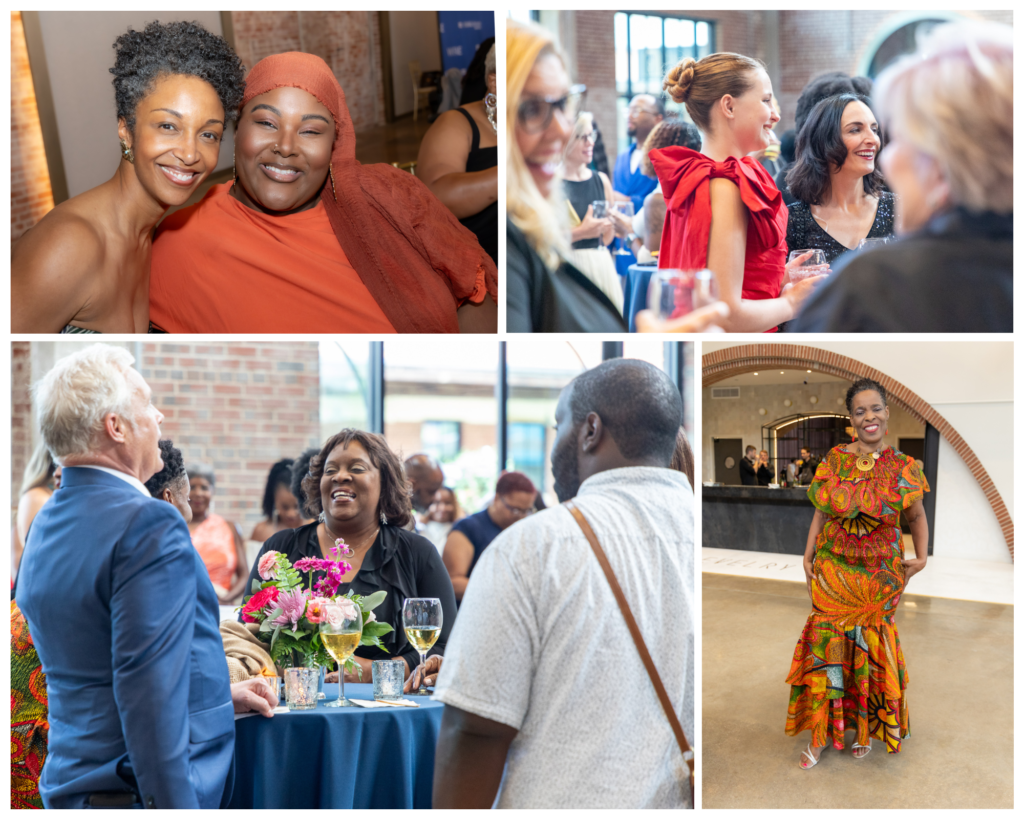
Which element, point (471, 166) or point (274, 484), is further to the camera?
point (274, 484)

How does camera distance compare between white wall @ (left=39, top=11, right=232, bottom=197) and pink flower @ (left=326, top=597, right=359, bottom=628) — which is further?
white wall @ (left=39, top=11, right=232, bottom=197)

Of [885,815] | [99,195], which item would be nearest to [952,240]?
[885,815]

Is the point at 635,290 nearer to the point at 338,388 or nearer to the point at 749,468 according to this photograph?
the point at 749,468

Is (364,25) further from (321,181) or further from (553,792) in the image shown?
(553,792)

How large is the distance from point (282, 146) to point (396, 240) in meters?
0.34

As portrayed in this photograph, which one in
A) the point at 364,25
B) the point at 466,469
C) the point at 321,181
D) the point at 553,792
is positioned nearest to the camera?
the point at 553,792

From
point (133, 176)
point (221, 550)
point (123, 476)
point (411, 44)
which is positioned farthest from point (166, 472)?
point (411, 44)

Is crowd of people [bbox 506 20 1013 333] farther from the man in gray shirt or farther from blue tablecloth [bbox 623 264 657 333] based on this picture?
the man in gray shirt

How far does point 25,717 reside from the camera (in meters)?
1.91

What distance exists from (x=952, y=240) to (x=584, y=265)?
0.82 m

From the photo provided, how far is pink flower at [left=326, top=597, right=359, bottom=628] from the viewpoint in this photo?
5.93ft

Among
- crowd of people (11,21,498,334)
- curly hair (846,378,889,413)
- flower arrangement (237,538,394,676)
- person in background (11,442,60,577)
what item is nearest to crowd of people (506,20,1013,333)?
crowd of people (11,21,498,334)

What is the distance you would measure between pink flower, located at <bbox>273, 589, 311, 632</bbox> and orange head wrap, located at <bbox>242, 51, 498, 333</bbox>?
2.30ft

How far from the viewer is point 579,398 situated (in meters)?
1.68
